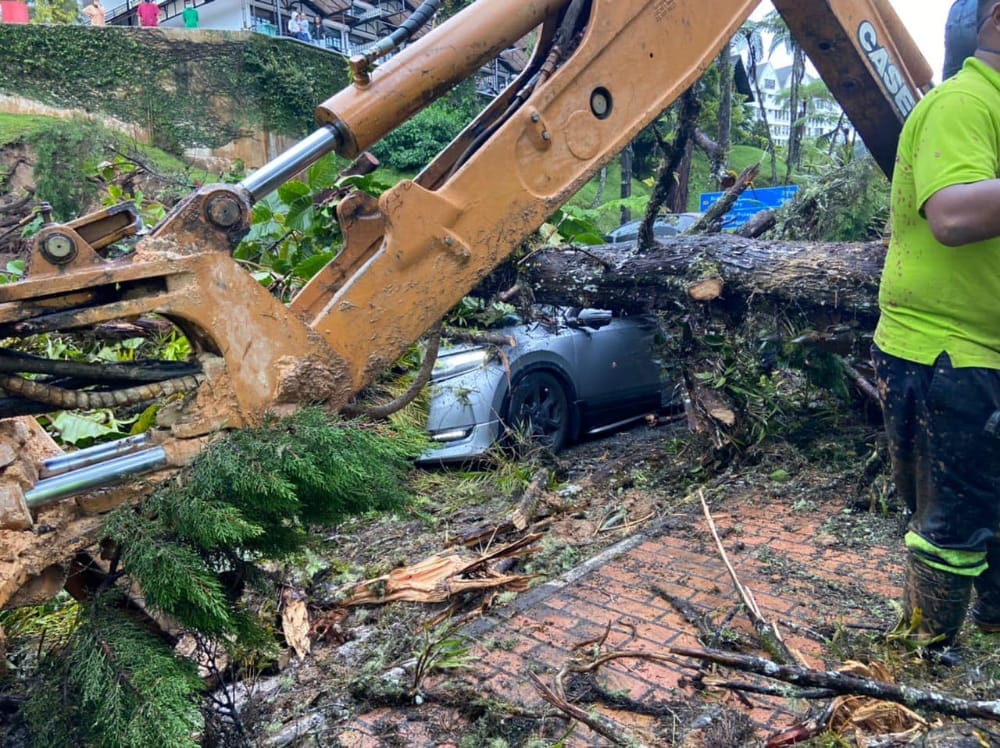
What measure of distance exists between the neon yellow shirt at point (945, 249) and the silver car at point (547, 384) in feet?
10.5

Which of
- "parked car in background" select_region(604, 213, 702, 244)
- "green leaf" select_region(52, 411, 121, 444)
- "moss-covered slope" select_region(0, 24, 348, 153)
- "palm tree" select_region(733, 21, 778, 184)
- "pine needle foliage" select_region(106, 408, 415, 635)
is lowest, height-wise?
"pine needle foliage" select_region(106, 408, 415, 635)

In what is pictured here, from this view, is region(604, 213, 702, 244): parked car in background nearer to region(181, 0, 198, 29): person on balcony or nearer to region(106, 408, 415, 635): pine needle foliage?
region(106, 408, 415, 635): pine needle foliage

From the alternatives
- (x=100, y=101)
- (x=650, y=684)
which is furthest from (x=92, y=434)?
(x=100, y=101)

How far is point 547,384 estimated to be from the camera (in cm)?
660

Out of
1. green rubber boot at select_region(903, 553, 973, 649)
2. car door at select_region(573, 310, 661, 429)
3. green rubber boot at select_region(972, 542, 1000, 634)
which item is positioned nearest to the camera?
green rubber boot at select_region(903, 553, 973, 649)

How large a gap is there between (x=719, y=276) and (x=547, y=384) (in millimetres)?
1951

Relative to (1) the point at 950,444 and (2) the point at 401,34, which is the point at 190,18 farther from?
(1) the point at 950,444

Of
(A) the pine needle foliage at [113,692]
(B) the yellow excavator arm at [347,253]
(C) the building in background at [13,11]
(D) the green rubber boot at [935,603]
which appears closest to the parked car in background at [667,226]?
(B) the yellow excavator arm at [347,253]

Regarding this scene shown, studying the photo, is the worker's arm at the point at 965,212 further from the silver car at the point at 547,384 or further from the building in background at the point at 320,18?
the building in background at the point at 320,18

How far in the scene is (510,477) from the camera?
18.5 feet

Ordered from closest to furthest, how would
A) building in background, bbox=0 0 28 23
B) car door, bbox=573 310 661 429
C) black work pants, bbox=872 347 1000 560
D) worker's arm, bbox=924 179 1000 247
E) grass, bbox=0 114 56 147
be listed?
worker's arm, bbox=924 179 1000 247
black work pants, bbox=872 347 1000 560
car door, bbox=573 310 661 429
grass, bbox=0 114 56 147
building in background, bbox=0 0 28 23

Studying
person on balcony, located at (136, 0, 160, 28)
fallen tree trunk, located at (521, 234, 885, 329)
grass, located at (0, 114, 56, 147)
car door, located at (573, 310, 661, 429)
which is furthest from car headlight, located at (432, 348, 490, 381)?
person on balcony, located at (136, 0, 160, 28)

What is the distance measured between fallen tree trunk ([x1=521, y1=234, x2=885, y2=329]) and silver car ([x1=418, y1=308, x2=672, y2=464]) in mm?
560

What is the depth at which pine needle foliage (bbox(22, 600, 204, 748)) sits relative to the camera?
5.54 ft
